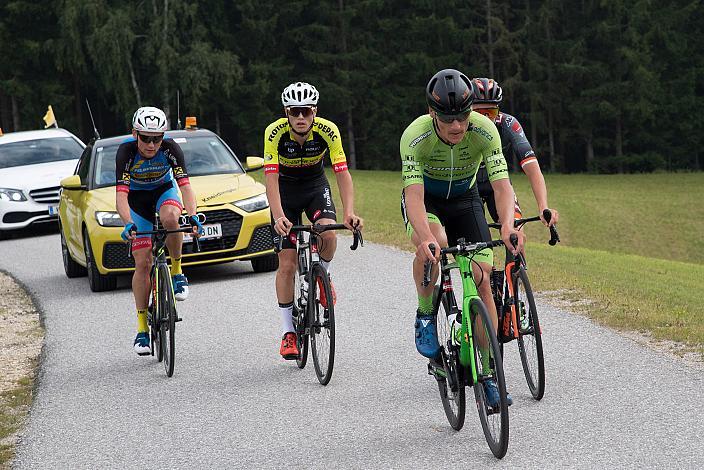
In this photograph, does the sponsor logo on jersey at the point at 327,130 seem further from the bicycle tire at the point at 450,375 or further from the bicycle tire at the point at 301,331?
the bicycle tire at the point at 450,375

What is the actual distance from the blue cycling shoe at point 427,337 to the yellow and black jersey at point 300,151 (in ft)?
6.17

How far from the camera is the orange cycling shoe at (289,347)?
8.29 m

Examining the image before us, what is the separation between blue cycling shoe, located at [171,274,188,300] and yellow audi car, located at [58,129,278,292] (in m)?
4.00

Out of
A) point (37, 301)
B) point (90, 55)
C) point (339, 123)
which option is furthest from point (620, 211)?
point (339, 123)

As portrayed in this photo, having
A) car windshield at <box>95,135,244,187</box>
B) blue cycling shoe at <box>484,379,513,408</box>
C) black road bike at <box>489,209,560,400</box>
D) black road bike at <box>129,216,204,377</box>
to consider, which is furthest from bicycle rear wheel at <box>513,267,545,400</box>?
car windshield at <box>95,135,244,187</box>

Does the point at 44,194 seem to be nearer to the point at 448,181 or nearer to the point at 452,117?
the point at 448,181

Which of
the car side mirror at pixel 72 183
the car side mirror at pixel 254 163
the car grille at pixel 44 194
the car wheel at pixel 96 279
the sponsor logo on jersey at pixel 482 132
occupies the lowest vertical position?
the car wheel at pixel 96 279

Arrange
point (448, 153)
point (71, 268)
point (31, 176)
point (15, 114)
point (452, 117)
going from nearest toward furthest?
point (452, 117)
point (448, 153)
point (71, 268)
point (31, 176)
point (15, 114)

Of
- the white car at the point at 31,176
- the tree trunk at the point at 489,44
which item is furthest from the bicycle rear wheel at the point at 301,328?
the tree trunk at the point at 489,44

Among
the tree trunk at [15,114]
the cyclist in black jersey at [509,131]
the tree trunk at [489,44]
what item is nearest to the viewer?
the cyclist in black jersey at [509,131]

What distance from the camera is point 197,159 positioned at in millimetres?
14633

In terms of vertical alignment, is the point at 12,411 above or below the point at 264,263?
below

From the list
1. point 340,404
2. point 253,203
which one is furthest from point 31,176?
point 340,404

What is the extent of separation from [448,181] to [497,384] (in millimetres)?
1519
